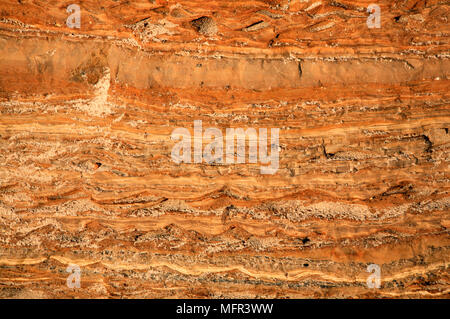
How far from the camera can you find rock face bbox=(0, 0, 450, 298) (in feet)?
7.72

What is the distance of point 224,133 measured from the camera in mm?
2371

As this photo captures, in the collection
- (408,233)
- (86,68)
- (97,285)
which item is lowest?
(97,285)

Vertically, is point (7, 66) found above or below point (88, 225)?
above

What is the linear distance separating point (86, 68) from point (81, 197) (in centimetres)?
91

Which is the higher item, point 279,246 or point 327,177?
point 327,177

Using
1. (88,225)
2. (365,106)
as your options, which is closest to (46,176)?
(88,225)

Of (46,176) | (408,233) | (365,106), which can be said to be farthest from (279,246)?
(46,176)

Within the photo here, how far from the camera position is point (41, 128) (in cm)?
235

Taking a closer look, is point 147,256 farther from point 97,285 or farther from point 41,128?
point 41,128

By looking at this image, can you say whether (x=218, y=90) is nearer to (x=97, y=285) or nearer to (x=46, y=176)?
(x=46, y=176)

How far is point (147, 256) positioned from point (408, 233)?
1.87m

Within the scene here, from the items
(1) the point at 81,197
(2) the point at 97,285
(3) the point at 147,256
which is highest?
(1) the point at 81,197

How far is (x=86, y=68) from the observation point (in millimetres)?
2344

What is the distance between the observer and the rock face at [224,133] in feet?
7.72
